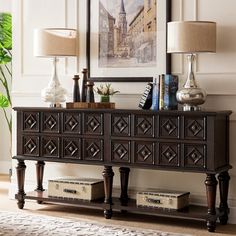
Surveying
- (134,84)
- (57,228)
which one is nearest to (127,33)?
(134,84)

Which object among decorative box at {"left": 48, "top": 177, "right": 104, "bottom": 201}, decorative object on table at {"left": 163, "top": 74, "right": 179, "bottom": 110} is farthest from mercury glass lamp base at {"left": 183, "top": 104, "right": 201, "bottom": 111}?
decorative box at {"left": 48, "top": 177, "right": 104, "bottom": 201}

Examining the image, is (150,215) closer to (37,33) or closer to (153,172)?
(153,172)

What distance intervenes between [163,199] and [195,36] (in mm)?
1132

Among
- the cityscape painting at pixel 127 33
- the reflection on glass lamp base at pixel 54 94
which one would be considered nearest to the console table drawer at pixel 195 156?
the cityscape painting at pixel 127 33

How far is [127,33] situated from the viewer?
4738 millimetres

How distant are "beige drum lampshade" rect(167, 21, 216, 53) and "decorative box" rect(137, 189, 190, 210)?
99 cm

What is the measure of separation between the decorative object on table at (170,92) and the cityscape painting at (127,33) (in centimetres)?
30

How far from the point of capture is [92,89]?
465 centimetres

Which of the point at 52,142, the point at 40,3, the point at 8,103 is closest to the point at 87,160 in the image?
the point at 52,142

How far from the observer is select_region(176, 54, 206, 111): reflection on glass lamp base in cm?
423

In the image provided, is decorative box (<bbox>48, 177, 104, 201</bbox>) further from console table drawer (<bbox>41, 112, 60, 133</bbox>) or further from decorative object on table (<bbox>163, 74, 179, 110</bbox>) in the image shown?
decorative object on table (<bbox>163, 74, 179, 110</bbox>)

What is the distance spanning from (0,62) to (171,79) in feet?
7.62

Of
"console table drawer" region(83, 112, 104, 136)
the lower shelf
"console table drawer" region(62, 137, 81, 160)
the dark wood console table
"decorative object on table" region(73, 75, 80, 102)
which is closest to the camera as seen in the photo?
the dark wood console table

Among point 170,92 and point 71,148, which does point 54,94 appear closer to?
point 71,148
